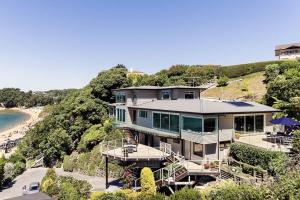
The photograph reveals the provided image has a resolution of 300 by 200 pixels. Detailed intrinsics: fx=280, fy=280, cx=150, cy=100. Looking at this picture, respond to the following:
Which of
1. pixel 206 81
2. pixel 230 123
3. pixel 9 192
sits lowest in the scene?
pixel 9 192

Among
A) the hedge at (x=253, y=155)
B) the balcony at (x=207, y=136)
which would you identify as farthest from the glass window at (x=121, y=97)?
the hedge at (x=253, y=155)

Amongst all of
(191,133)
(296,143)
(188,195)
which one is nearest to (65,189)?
(188,195)

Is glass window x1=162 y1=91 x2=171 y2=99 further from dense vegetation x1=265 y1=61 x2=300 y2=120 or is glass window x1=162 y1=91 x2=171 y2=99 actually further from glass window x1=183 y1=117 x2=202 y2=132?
dense vegetation x1=265 y1=61 x2=300 y2=120

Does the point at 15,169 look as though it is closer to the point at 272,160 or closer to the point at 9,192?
the point at 9,192

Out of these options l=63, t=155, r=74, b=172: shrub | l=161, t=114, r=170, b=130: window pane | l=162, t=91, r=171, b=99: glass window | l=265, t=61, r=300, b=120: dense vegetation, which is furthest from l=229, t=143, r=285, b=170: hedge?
l=63, t=155, r=74, b=172: shrub

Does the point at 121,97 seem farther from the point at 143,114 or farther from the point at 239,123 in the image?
the point at 239,123

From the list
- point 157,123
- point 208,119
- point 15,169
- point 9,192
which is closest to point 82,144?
point 15,169
